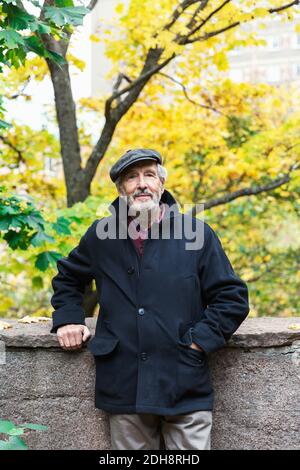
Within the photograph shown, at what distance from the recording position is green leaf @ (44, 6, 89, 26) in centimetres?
276

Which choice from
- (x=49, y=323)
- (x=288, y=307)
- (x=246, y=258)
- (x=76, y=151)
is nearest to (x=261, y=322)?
(x=49, y=323)

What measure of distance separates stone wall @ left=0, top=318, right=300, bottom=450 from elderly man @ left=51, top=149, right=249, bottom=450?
11.2 inches

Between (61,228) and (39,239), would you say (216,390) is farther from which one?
(61,228)

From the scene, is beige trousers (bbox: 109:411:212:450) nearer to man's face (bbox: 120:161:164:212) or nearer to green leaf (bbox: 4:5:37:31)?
man's face (bbox: 120:161:164:212)

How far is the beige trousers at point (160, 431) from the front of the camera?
2492mm

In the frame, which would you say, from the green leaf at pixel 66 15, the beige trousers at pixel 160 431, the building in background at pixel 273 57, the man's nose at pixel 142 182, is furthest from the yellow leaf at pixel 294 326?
the building in background at pixel 273 57

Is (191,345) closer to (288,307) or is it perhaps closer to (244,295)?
(244,295)

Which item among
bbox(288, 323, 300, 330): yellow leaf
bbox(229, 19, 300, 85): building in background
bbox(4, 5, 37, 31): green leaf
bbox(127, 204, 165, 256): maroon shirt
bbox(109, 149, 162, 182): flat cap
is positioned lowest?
bbox(288, 323, 300, 330): yellow leaf

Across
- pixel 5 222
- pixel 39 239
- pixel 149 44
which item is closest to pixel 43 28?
pixel 5 222

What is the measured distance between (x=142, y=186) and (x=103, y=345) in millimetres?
724

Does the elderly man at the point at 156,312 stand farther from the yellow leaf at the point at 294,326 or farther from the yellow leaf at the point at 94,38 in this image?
the yellow leaf at the point at 94,38

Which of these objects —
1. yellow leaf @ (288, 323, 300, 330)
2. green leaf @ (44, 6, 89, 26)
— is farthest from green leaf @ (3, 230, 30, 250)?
yellow leaf @ (288, 323, 300, 330)

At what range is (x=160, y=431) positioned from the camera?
272 centimetres

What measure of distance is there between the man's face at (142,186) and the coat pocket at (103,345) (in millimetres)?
581
